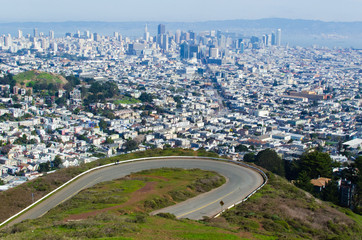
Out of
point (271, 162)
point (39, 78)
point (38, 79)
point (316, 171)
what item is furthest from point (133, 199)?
point (39, 78)

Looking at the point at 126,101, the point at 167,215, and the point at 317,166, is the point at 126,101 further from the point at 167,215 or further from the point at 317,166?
the point at 167,215

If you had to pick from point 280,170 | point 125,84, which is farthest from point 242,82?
point 280,170

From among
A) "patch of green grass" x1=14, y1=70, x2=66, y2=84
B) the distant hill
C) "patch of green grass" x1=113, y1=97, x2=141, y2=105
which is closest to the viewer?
"patch of green grass" x1=113, y1=97, x2=141, y2=105

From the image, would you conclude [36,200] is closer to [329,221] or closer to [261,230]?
[261,230]

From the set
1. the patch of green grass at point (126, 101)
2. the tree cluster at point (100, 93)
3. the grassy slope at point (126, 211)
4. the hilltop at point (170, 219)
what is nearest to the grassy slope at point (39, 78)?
the tree cluster at point (100, 93)

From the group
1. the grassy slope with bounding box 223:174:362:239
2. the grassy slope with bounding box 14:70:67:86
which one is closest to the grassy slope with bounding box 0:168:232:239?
the grassy slope with bounding box 223:174:362:239

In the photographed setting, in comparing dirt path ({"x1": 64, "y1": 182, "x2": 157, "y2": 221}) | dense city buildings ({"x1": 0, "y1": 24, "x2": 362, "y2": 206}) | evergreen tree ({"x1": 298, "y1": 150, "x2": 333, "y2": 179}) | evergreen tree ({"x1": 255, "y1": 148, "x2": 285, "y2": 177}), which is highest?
dirt path ({"x1": 64, "y1": 182, "x2": 157, "y2": 221})

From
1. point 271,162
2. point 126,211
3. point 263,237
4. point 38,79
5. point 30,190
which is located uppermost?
point 263,237

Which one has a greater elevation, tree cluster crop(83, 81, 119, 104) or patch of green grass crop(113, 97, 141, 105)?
tree cluster crop(83, 81, 119, 104)

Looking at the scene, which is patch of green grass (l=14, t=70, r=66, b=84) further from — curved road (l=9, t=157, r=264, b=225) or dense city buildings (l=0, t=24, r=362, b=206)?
curved road (l=9, t=157, r=264, b=225)

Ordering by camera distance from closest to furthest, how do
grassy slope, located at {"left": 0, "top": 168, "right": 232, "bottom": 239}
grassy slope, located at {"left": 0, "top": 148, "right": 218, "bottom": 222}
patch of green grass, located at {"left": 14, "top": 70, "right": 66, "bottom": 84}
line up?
grassy slope, located at {"left": 0, "top": 168, "right": 232, "bottom": 239}
grassy slope, located at {"left": 0, "top": 148, "right": 218, "bottom": 222}
patch of green grass, located at {"left": 14, "top": 70, "right": 66, "bottom": 84}
